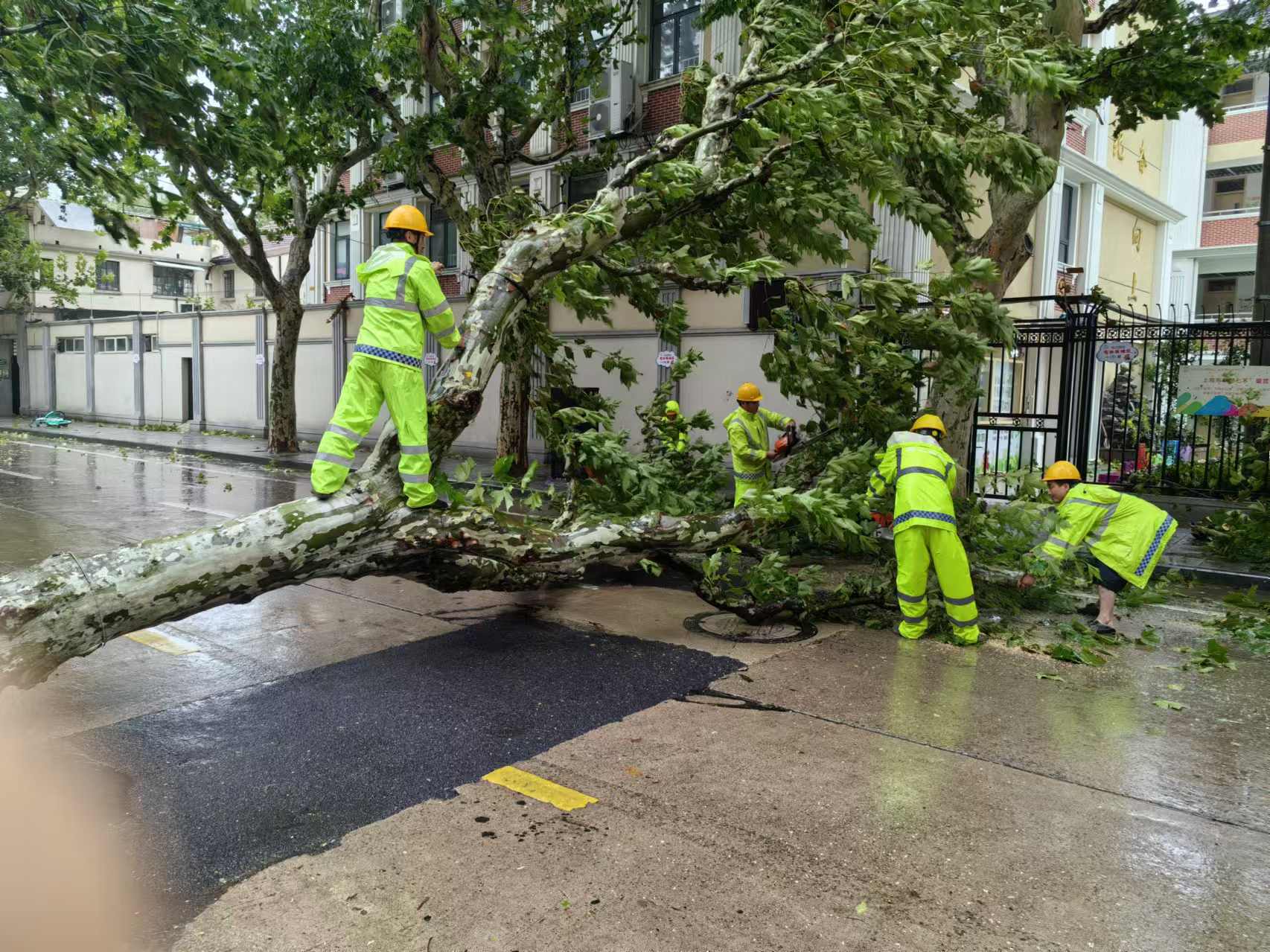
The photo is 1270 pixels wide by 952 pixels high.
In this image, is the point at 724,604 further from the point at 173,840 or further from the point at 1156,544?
the point at 173,840

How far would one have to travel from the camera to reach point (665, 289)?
16.8 meters

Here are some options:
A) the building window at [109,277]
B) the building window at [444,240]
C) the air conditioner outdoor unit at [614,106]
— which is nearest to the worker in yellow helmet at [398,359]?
the air conditioner outdoor unit at [614,106]

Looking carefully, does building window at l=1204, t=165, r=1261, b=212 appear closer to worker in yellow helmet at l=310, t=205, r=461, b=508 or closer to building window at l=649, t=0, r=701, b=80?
building window at l=649, t=0, r=701, b=80

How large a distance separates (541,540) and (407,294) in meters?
1.80

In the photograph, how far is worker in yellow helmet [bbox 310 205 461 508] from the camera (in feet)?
19.5

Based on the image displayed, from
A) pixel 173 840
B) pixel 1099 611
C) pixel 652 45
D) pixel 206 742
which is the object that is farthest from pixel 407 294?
pixel 652 45

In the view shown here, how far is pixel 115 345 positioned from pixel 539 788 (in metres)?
33.2

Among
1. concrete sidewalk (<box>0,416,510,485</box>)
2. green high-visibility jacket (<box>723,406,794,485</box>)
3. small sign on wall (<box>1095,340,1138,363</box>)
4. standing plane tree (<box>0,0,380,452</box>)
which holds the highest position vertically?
standing plane tree (<box>0,0,380,452</box>)

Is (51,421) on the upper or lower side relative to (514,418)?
lower

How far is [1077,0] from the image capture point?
10055mm

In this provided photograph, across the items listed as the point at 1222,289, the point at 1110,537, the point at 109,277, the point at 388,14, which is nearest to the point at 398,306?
the point at 1110,537

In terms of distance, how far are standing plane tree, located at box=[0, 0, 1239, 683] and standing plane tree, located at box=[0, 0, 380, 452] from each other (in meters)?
2.71

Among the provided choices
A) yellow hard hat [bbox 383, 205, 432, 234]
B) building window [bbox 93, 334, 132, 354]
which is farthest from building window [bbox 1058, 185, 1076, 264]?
building window [bbox 93, 334, 132, 354]

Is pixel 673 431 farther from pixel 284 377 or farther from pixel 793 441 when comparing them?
pixel 284 377
